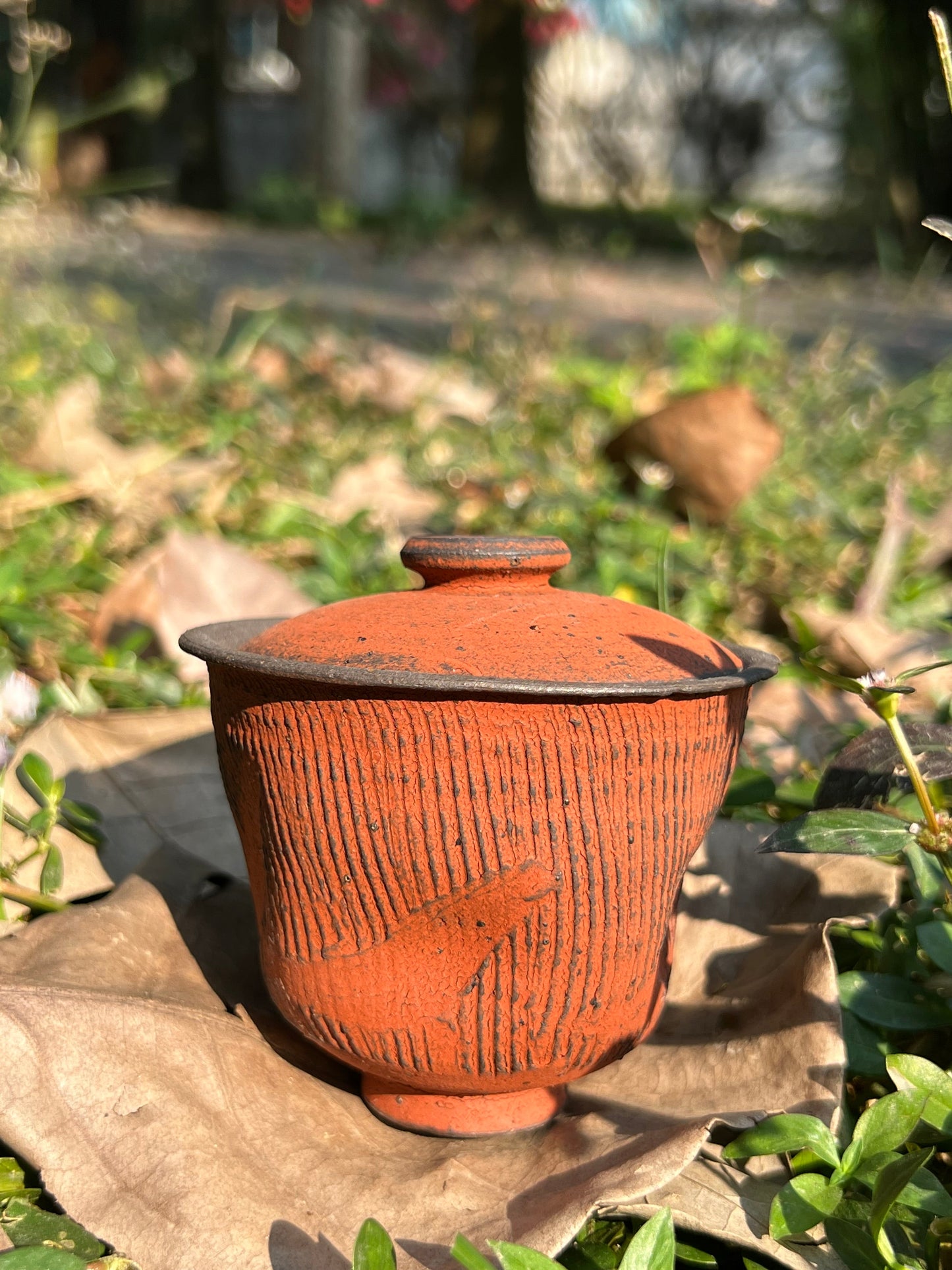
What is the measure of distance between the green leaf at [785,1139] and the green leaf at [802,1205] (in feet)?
0.08

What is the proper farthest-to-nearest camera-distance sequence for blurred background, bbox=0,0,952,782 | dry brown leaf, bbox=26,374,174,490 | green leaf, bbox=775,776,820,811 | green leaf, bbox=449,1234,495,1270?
dry brown leaf, bbox=26,374,174,490
blurred background, bbox=0,0,952,782
green leaf, bbox=775,776,820,811
green leaf, bbox=449,1234,495,1270

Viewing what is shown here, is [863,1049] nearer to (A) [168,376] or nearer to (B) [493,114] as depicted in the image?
(A) [168,376]

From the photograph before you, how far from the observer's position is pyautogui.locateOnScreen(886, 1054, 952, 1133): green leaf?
4.08 feet

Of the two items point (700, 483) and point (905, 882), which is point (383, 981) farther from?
point (700, 483)

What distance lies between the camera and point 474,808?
1205 millimetres

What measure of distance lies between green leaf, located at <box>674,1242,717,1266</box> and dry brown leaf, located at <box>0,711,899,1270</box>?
0.11 ft

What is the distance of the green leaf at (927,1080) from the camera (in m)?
1.24

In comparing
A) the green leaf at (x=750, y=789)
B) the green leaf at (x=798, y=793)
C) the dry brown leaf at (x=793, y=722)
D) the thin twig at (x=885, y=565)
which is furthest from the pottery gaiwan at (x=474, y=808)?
the thin twig at (x=885, y=565)

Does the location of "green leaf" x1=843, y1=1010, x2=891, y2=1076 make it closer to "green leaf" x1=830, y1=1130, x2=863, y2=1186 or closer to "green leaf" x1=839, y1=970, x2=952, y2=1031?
"green leaf" x1=839, y1=970, x2=952, y2=1031

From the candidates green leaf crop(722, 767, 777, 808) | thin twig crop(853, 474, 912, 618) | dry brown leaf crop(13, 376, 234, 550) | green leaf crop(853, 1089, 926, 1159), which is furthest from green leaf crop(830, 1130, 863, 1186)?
dry brown leaf crop(13, 376, 234, 550)

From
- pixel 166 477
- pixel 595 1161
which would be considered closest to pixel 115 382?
pixel 166 477

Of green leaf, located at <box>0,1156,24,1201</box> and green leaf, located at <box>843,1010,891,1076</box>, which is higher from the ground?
green leaf, located at <box>0,1156,24,1201</box>

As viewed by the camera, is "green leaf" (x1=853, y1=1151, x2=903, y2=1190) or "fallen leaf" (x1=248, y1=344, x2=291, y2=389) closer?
"green leaf" (x1=853, y1=1151, x2=903, y2=1190)

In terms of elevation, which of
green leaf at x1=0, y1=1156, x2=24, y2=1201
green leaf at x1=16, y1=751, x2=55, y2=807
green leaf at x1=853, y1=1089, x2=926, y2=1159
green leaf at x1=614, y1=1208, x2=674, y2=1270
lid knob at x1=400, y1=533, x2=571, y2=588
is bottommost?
green leaf at x1=0, y1=1156, x2=24, y2=1201
